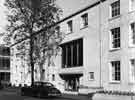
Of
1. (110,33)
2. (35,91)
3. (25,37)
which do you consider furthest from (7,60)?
(110,33)

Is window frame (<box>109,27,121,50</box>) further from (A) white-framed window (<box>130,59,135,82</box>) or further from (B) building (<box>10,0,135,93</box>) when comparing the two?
(A) white-framed window (<box>130,59,135,82</box>)

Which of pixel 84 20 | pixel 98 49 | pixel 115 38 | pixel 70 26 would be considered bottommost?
pixel 98 49

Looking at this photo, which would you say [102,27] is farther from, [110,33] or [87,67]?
[87,67]

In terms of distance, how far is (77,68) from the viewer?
3181 cm

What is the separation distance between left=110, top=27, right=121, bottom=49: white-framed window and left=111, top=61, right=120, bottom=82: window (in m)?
1.63

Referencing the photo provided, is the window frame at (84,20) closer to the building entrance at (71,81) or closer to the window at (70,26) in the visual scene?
the window at (70,26)

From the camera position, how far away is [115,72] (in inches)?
979

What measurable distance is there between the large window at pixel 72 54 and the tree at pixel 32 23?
8.63 ft

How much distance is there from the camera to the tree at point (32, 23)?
107ft

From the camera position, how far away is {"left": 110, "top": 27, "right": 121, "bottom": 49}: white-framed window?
81.6 ft

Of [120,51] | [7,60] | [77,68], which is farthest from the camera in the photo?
[7,60]

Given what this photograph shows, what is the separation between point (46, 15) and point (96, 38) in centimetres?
806

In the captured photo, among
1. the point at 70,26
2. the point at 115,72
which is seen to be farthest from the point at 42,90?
the point at 70,26

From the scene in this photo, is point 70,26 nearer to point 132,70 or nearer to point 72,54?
point 72,54
